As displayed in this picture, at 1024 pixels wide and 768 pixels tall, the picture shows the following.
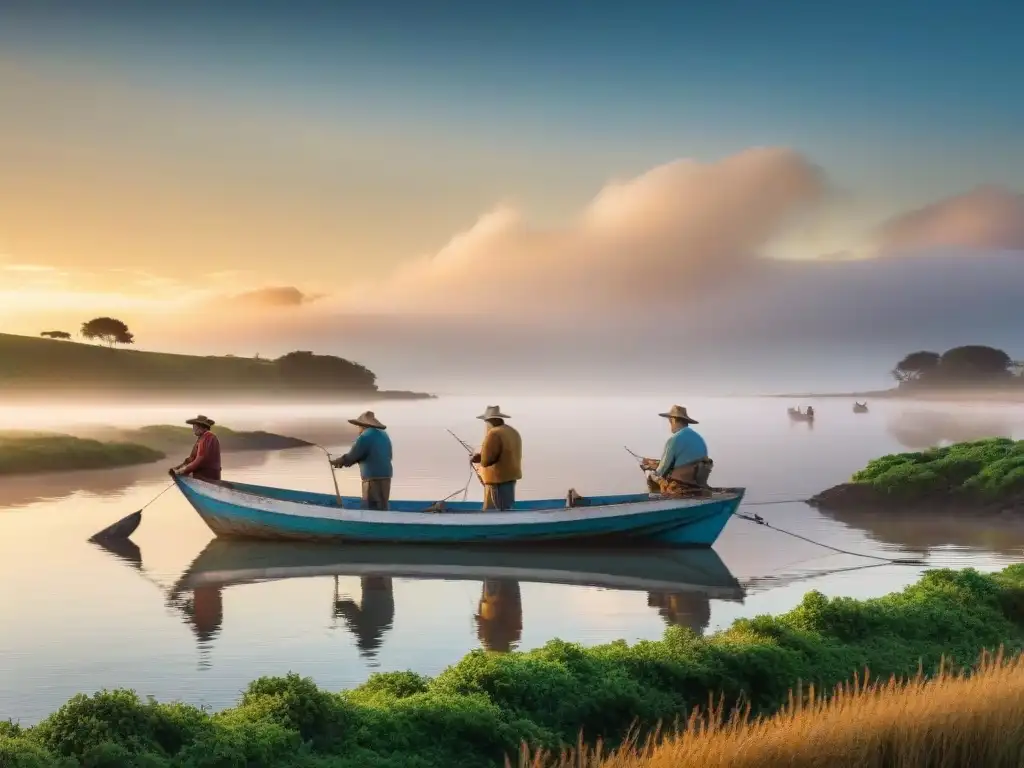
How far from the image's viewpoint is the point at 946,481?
113ft

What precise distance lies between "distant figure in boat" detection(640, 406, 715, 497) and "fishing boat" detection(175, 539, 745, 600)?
1425 millimetres

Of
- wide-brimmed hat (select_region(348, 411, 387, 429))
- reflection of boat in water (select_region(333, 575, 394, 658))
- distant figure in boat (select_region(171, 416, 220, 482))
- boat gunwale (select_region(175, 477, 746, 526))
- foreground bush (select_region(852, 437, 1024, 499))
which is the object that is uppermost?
wide-brimmed hat (select_region(348, 411, 387, 429))

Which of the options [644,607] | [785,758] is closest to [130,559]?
[644,607]

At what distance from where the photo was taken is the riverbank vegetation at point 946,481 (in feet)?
108

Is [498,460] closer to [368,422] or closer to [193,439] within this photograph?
[368,422]

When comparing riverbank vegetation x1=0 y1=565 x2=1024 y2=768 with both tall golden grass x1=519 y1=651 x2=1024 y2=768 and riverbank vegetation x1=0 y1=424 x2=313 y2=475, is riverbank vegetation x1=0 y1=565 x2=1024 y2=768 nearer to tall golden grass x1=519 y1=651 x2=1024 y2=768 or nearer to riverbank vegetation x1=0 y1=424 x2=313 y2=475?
tall golden grass x1=519 y1=651 x2=1024 y2=768

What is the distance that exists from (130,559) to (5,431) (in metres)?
42.1

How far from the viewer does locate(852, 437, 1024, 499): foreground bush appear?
33062 millimetres

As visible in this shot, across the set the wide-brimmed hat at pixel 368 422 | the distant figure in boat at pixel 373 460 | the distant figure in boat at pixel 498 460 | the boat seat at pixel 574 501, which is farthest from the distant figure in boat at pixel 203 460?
the boat seat at pixel 574 501

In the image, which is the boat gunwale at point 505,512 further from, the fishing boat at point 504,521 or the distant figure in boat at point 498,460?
the distant figure in boat at point 498,460

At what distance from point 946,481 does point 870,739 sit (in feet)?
89.8

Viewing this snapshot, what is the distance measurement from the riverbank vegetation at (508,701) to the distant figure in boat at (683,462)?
11.3 meters

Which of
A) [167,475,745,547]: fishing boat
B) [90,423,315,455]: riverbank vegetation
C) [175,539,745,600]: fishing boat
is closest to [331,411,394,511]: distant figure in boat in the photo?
[167,475,745,547]: fishing boat

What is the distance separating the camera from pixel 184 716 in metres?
8.84
